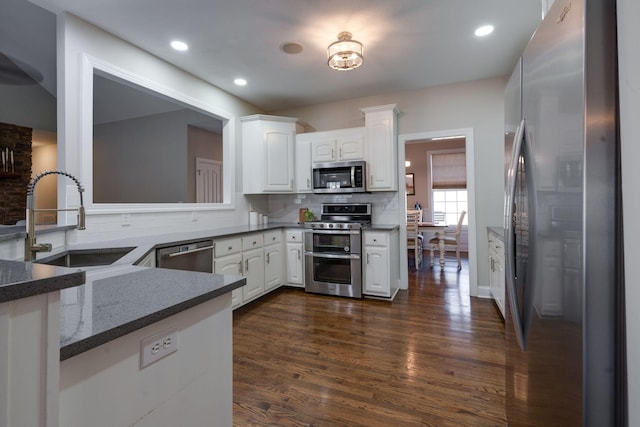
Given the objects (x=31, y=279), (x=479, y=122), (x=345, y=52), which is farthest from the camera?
(x=479, y=122)

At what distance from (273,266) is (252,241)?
0.55 meters

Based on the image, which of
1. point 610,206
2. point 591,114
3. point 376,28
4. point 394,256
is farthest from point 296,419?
point 376,28

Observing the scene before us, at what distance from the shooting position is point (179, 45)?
2.94 meters

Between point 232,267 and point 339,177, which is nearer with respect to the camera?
point 232,267

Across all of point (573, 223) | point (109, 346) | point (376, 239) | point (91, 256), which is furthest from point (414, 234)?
point (109, 346)

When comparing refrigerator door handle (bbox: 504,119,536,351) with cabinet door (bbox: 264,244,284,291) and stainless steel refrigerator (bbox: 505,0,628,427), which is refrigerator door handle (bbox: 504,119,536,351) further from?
cabinet door (bbox: 264,244,284,291)

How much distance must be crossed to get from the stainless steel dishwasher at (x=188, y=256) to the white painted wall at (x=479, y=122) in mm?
2544

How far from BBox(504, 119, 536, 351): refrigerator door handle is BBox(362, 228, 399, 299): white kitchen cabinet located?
231 cm

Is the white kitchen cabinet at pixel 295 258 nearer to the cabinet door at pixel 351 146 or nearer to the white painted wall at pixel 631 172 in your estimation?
the cabinet door at pixel 351 146

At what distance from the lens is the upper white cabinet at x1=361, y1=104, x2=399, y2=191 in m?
3.88

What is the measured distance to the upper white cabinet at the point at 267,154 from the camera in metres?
4.27

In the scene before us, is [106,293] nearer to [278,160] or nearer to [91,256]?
[91,256]

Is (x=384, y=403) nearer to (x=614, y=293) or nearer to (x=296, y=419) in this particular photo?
(x=296, y=419)

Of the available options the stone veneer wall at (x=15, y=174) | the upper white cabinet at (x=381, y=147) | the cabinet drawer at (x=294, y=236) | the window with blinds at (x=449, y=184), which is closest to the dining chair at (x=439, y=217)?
the window with blinds at (x=449, y=184)
